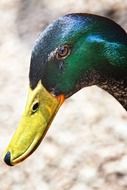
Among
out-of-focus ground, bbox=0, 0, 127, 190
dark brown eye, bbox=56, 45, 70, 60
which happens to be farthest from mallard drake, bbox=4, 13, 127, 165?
out-of-focus ground, bbox=0, 0, 127, 190

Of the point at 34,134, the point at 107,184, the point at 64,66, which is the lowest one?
the point at 107,184

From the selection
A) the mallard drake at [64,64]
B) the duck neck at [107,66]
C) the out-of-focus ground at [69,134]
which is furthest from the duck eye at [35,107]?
the out-of-focus ground at [69,134]

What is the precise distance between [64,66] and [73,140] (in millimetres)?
901

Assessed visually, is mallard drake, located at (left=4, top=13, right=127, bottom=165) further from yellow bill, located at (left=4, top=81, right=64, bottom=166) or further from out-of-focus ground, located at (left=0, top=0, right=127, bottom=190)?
out-of-focus ground, located at (left=0, top=0, right=127, bottom=190)

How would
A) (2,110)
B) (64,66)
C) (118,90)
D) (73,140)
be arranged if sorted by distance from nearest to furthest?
(64,66), (118,90), (73,140), (2,110)

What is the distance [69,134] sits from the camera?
8.38ft

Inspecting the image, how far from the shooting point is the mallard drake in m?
1.63

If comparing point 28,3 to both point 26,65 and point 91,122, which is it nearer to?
point 26,65

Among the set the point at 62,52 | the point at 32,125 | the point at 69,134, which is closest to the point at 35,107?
the point at 32,125

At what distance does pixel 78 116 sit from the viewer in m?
2.61

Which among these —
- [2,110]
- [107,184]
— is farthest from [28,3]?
[107,184]

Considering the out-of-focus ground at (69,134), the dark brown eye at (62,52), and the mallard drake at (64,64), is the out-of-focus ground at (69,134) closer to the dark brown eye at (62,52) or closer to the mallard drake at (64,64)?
the mallard drake at (64,64)

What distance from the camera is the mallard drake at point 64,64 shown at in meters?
1.63

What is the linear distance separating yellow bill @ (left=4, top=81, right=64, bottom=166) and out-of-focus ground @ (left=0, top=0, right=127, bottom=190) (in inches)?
28.5
